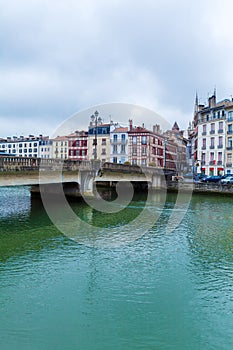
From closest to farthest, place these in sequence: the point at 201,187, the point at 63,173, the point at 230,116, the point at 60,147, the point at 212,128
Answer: the point at 63,173
the point at 201,187
the point at 230,116
the point at 212,128
the point at 60,147

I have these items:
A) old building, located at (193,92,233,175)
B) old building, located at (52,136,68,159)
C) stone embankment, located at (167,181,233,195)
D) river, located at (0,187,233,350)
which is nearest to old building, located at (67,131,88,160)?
old building, located at (52,136,68,159)

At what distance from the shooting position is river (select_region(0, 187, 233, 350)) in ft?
28.2

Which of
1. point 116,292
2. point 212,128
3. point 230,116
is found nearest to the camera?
point 116,292

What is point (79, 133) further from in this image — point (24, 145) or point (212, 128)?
point (24, 145)

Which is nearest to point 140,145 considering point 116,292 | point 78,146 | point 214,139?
point 78,146

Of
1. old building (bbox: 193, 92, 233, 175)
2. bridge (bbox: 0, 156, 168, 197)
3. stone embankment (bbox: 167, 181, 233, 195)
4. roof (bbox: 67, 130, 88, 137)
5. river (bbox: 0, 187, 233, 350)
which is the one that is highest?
roof (bbox: 67, 130, 88, 137)

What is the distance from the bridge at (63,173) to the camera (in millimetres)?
22297

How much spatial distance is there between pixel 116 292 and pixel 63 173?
18.1 meters

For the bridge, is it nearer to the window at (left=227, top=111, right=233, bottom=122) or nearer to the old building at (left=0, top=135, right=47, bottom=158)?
the window at (left=227, top=111, right=233, bottom=122)

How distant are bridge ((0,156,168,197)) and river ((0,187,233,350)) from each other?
4.15 meters

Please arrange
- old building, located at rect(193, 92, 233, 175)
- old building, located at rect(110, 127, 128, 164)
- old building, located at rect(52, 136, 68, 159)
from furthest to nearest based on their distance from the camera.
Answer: old building, located at rect(52, 136, 68, 159), old building, located at rect(110, 127, 128, 164), old building, located at rect(193, 92, 233, 175)

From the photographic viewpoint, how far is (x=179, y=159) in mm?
105875

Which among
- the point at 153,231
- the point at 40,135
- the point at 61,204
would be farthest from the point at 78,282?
the point at 40,135

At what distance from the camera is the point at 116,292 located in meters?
11.3
